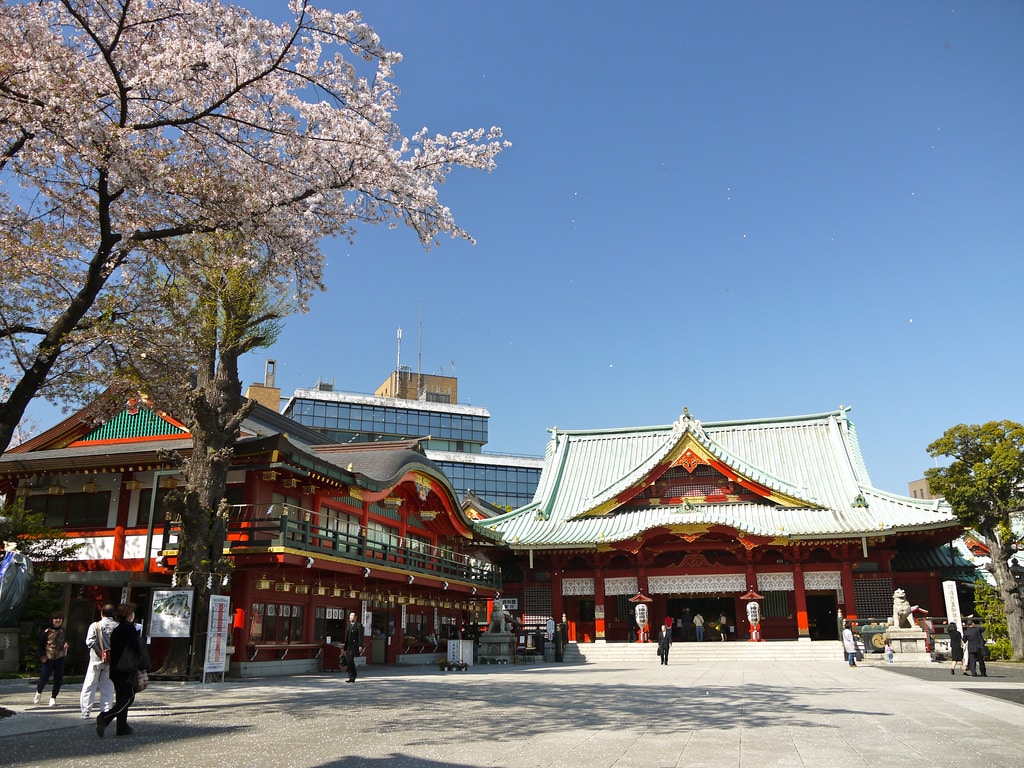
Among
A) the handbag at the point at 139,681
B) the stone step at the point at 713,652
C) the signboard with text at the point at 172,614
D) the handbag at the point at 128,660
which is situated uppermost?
the signboard with text at the point at 172,614

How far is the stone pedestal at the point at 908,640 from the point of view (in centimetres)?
2603

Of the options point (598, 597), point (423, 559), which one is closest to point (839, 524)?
point (598, 597)

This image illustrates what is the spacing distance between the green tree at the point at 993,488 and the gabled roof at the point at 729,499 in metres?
4.25

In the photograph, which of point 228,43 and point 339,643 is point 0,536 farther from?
point 228,43

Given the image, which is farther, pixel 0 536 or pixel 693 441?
pixel 693 441

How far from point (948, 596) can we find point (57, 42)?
2859cm

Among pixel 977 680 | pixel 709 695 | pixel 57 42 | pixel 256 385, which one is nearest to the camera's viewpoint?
pixel 57 42

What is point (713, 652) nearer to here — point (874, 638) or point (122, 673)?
point (874, 638)

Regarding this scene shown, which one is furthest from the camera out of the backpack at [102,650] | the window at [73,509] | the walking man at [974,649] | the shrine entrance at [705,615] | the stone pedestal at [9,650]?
the shrine entrance at [705,615]

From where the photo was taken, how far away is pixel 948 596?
85.5ft

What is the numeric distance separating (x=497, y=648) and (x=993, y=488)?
18.0 m

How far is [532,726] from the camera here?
408 inches

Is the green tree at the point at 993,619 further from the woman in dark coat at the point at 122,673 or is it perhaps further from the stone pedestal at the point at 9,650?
the stone pedestal at the point at 9,650

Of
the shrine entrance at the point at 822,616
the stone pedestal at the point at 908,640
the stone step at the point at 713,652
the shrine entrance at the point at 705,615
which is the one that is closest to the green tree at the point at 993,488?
the stone pedestal at the point at 908,640
